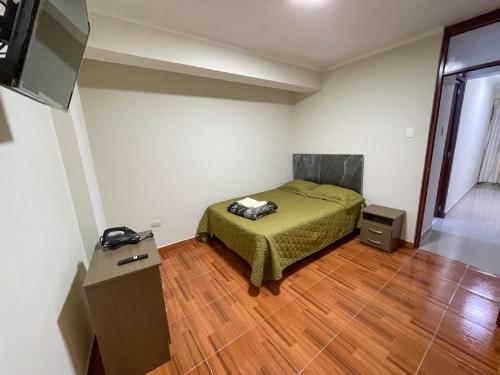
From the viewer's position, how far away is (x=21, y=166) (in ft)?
2.97

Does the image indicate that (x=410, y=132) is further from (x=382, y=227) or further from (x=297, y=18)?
(x=297, y=18)

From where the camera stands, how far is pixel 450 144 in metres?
2.99

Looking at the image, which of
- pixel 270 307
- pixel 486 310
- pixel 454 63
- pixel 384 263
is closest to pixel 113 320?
pixel 270 307

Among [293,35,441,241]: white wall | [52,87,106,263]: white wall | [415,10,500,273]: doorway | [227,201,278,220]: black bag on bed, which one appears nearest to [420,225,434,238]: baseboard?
[415,10,500,273]: doorway

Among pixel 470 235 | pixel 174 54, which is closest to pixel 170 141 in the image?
pixel 174 54

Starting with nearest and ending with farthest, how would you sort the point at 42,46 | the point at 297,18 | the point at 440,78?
the point at 42,46, the point at 297,18, the point at 440,78

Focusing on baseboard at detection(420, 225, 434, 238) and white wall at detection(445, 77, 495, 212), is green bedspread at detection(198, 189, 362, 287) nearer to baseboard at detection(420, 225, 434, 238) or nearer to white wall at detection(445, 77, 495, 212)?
baseboard at detection(420, 225, 434, 238)

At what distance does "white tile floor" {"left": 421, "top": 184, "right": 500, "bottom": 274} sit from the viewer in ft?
7.50

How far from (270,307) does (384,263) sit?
1.39 meters

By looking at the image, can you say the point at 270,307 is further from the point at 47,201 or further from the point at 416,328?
the point at 47,201

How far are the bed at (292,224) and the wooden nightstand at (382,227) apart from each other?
177mm

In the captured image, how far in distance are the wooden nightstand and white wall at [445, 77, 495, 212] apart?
5.78 feet

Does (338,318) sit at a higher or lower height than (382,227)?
lower

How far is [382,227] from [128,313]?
8.47ft
